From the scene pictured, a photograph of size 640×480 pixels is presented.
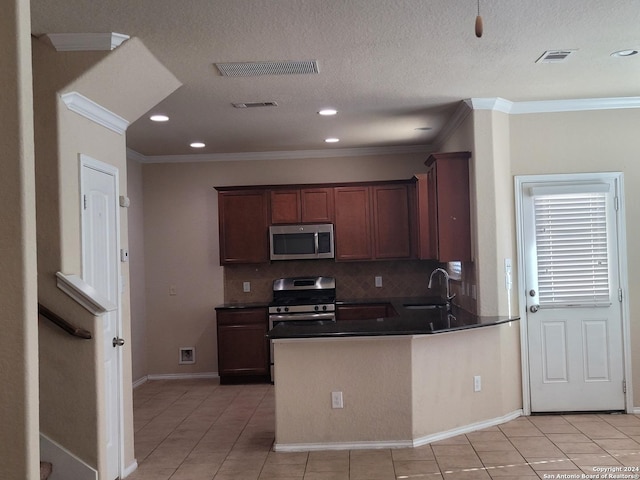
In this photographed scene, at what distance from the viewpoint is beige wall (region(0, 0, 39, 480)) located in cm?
187

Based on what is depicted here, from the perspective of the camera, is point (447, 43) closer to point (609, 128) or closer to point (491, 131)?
point (491, 131)

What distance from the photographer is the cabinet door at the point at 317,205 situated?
294 inches

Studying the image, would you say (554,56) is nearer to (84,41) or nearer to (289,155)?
(84,41)

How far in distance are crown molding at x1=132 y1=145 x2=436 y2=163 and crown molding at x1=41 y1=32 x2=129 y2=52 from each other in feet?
13.5

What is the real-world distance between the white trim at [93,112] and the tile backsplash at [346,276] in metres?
3.49

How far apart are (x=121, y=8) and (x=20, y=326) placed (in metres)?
1.89

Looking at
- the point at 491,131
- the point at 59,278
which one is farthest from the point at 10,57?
the point at 491,131

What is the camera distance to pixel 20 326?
6.18ft

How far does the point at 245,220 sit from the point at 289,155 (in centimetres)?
99

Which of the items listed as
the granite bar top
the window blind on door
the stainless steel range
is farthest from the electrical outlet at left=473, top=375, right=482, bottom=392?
the stainless steel range

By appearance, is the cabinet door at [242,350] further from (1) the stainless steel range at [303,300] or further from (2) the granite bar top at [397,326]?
(2) the granite bar top at [397,326]

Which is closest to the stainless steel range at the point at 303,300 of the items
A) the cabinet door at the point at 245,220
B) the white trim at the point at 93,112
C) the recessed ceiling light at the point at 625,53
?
the cabinet door at the point at 245,220

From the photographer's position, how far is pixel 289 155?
25.4 feet

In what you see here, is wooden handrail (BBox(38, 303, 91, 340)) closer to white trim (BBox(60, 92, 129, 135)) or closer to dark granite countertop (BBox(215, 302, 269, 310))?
white trim (BBox(60, 92, 129, 135))
